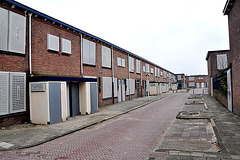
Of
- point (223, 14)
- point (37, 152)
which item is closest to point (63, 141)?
point (37, 152)

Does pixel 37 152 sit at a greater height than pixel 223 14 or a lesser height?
lesser

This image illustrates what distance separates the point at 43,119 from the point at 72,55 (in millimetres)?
6183

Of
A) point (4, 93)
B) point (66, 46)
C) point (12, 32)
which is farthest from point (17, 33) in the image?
point (66, 46)

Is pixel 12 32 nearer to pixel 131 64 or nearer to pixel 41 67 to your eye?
pixel 41 67

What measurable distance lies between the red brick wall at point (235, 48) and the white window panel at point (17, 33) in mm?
12587

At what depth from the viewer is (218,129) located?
8.00 m

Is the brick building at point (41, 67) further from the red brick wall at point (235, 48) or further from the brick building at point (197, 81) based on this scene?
the brick building at point (197, 81)

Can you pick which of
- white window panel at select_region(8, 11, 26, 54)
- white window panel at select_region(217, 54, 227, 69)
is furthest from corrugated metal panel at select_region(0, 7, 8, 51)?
white window panel at select_region(217, 54, 227, 69)

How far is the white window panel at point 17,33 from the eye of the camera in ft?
32.9

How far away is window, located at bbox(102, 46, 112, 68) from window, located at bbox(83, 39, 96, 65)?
1.81 meters

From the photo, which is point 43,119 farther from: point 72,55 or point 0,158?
point 72,55

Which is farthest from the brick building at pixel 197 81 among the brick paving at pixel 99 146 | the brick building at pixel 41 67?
the brick paving at pixel 99 146

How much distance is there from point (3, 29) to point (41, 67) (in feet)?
9.95

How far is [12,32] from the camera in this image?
33.3 ft
